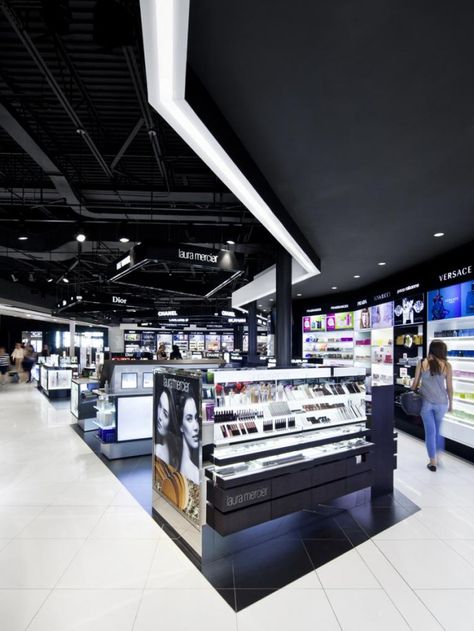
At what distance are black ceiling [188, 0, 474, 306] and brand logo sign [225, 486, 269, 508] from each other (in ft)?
9.20

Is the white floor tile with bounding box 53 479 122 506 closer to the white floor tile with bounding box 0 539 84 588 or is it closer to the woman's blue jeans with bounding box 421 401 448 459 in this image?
the white floor tile with bounding box 0 539 84 588

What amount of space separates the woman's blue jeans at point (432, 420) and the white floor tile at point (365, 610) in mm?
3123

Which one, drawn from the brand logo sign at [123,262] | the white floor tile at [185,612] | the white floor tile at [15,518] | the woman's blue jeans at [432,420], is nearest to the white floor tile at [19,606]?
the white floor tile at [185,612]

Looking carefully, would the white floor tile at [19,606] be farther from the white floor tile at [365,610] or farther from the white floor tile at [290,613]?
the white floor tile at [365,610]

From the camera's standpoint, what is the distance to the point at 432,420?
17.1ft

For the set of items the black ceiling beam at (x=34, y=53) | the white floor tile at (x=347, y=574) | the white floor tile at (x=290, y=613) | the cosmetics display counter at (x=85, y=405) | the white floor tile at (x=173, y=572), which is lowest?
the white floor tile at (x=347, y=574)

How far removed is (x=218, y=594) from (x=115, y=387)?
4.27 m

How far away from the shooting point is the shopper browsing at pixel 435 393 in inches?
203

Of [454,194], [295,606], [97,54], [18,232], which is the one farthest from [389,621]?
[18,232]

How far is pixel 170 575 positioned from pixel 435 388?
410 cm

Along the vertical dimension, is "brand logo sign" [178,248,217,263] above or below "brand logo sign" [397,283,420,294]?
above

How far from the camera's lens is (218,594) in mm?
2514

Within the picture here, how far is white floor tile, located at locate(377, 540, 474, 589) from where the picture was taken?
2668 mm

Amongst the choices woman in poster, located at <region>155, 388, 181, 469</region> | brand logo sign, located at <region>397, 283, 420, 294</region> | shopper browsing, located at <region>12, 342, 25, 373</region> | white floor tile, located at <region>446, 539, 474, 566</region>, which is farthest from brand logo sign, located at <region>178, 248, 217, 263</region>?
shopper browsing, located at <region>12, 342, 25, 373</region>
